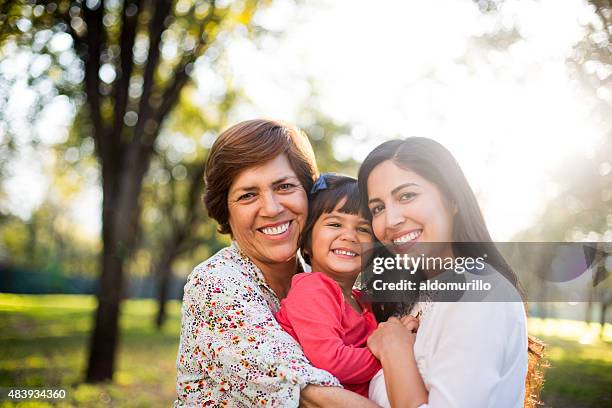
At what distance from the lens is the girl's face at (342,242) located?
3432mm

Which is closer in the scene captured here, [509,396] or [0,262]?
[509,396]

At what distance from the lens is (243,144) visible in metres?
3.48

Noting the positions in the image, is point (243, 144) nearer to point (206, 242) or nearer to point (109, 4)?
point (109, 4)

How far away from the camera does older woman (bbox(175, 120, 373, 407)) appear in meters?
2.89

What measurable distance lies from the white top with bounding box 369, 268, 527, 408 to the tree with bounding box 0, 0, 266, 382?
8440mm

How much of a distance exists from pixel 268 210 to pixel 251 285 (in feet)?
1.50

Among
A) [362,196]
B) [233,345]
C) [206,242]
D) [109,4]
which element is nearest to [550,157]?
[109,4]

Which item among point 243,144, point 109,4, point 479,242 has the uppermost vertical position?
point 109,4

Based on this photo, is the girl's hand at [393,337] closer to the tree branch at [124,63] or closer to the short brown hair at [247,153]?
the short brown hair at [247,153]

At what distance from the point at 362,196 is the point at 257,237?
64cm

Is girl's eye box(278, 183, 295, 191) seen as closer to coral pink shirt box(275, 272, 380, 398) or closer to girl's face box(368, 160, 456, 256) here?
coral pink shirt box(275, 272, 380, 398)

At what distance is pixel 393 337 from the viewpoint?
2922mm

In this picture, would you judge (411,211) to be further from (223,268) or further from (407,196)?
(223,268)

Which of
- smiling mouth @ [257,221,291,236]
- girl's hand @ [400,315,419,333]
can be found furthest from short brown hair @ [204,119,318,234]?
girl's hand @ [400,315,419,333]
